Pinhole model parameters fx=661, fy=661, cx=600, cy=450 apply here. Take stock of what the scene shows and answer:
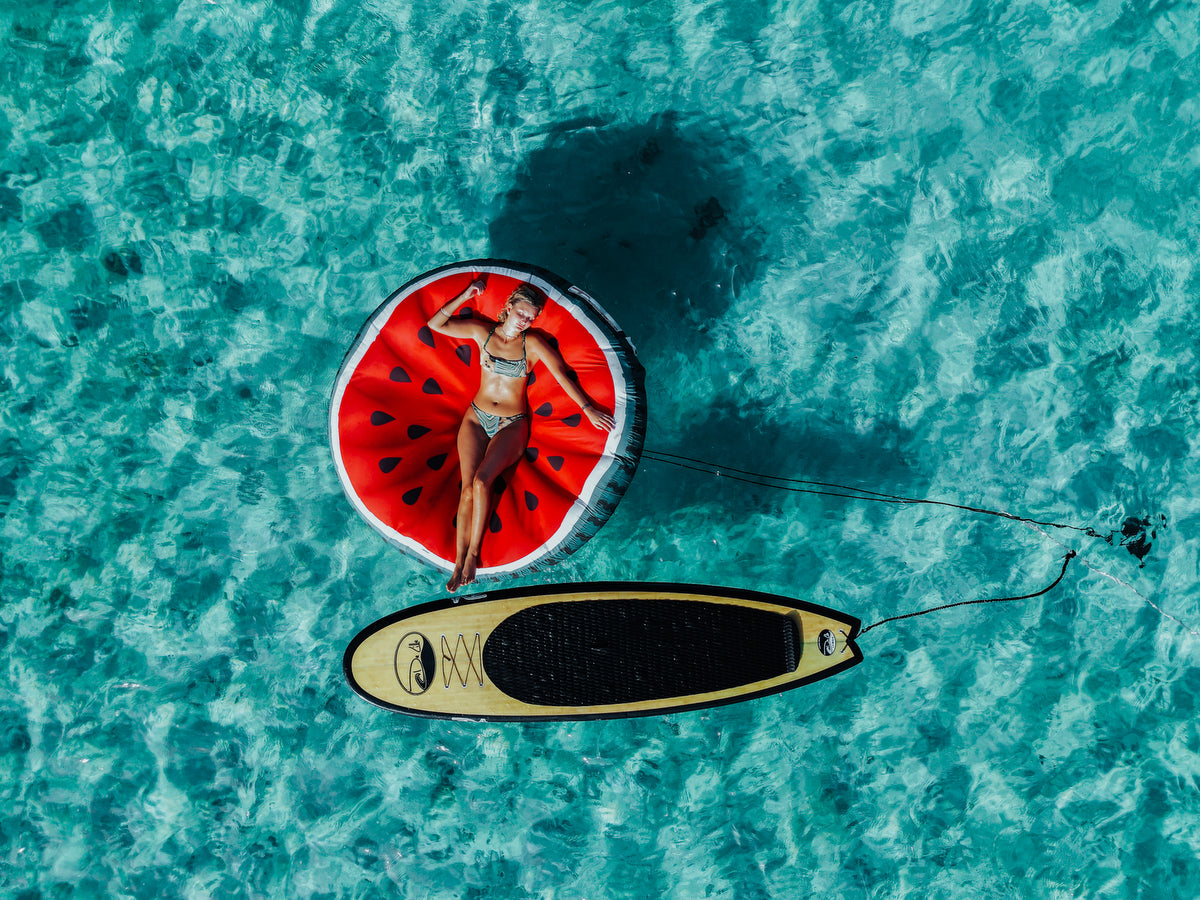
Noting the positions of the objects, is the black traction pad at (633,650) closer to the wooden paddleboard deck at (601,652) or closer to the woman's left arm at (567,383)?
the wooden paddleboard deck at (601,652)

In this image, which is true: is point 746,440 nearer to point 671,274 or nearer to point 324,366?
point 671,274

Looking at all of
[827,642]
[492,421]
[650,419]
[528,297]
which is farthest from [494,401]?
[827,642]

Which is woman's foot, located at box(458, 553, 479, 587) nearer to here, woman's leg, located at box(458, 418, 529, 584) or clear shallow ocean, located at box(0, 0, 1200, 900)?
woman's leg, located at box(458, 418, 529, 584)

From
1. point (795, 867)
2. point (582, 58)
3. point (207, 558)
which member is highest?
point (582, 58)

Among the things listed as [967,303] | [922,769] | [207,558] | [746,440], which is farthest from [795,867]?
[207,558]

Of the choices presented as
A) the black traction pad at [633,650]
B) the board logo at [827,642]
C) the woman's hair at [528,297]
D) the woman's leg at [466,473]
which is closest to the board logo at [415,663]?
the black traction pad at [633,650]

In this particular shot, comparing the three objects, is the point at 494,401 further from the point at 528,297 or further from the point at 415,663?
the point at 415,663
